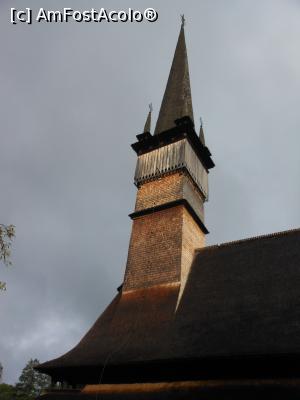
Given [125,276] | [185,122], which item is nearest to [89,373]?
[125,276]

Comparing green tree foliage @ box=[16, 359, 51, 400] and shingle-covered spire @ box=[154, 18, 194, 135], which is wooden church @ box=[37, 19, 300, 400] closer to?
shingle-covered spire @ box=[154, 18, 194, 135]

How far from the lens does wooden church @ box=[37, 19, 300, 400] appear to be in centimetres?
1066

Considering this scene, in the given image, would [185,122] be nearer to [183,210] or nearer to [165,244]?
[183,210]

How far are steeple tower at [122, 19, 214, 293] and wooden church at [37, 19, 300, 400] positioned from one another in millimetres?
56

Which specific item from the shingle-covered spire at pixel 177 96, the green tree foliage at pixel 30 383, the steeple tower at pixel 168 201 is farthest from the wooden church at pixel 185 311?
the green tree foliage at pixel 30 383

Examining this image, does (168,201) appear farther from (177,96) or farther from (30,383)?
(30,383)

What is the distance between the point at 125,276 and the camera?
17141 mm

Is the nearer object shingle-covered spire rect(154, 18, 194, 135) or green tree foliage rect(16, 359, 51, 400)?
shingle-covered spire rect(154, 18, 194, 135)

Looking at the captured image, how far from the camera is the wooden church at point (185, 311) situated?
10656 mm

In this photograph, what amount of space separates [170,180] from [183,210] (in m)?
2.13

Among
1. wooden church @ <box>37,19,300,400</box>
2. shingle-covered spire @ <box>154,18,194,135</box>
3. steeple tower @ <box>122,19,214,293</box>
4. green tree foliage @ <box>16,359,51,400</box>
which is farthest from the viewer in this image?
green tree foliage @ <box>16,359,51,400</box>

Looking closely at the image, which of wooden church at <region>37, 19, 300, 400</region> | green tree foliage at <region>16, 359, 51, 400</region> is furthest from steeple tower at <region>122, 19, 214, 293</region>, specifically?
green tree foliage at <region>16, 359, 51, 400</region>

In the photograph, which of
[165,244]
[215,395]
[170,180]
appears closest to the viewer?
[215,395]

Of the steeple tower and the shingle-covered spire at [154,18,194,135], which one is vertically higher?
the shingle-covered spire at [154,18,194,135]
